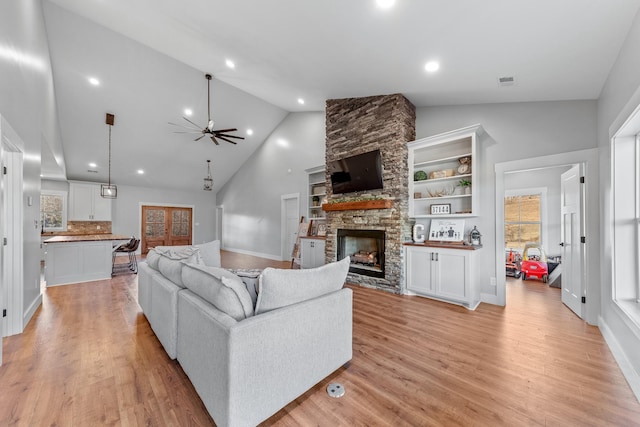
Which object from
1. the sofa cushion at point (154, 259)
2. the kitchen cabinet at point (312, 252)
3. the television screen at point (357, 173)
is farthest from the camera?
the kitchen cabinet at point (312, 252)

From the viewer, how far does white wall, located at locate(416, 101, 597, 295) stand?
311cm

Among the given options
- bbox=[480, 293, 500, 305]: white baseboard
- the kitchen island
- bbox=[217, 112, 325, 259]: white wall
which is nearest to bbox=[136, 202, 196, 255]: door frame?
bbox=[217, 112, 325, 259]: white wall

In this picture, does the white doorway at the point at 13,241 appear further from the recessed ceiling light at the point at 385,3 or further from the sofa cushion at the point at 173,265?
the recessed ceiling light at the point at 385,3

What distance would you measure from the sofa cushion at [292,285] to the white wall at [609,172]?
84.8 inches

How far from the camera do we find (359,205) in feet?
14.8

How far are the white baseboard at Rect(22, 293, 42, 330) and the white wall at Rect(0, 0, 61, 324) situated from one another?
0.05m

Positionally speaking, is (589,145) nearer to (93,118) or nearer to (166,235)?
(93,118)

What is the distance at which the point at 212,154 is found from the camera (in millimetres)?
8336

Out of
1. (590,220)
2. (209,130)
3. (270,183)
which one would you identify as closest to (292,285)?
(590,220)

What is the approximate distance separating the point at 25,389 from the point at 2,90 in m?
2.28

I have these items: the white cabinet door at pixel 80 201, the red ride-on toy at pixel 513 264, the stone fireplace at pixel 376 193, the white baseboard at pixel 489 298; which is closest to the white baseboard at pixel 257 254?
the stone fireplace at pixel 376 193

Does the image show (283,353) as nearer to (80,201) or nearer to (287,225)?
(287,225)

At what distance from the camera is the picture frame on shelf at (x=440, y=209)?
159 inches

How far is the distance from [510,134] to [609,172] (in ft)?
4.17
